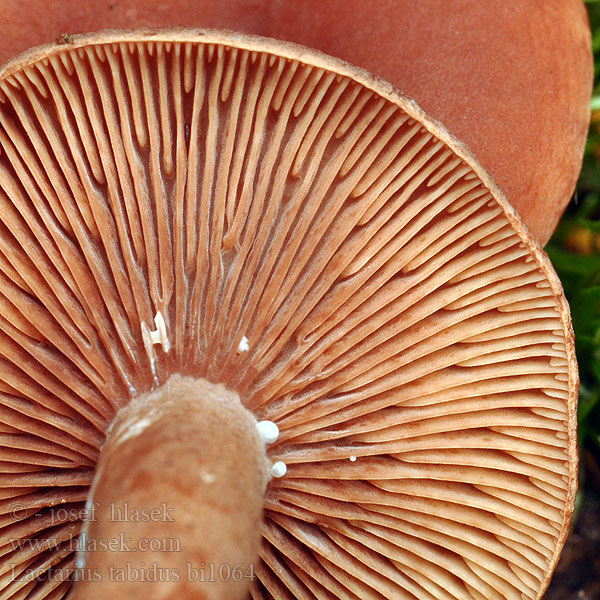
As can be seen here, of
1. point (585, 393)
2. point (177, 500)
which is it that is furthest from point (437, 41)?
point (585, 393)

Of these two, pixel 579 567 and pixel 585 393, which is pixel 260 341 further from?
pixel 579 567

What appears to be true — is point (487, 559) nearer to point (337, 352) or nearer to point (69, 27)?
Answer: point (337, 352)

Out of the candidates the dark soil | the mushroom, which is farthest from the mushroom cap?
the dark soil

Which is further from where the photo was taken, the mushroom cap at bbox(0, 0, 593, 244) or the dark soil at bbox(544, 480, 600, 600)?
the dark soil at bbox(544, 480, 600, 600)

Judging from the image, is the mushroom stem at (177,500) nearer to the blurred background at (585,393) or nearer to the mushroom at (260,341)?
the mushroom at (260,341)

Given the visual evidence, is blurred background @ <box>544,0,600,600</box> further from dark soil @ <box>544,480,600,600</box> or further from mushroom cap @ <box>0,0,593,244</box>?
mushroom cap @ <box>0,0,593,244</box>

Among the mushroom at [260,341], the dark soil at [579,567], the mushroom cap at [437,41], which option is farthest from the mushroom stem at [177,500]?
the dark soil at [579,567]
